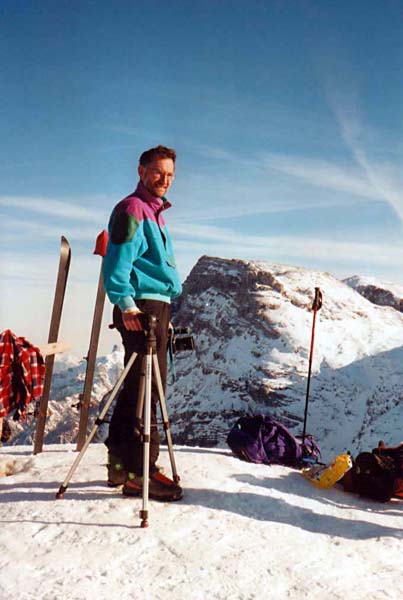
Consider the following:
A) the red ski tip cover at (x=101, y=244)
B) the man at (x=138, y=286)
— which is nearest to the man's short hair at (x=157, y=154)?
the man at (x=138, y=286)

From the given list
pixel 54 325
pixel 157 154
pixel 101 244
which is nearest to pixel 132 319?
pixel 157 154

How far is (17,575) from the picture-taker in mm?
3447

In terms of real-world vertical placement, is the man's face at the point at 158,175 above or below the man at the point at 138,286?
above

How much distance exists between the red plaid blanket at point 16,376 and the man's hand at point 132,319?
1.64m

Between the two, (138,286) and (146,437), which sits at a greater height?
(138,286)

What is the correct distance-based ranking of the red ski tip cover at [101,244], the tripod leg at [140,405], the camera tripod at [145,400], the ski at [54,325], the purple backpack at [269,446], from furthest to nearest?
1. the ski at [54,325]
2. the purple backpack at [269,446]
3. the red ski tip cover at [101,244]
4. the tripod leg at [140,405]
5. the camera tripod at [145,400]

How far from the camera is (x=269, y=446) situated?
739cm

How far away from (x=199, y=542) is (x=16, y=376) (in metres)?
2.75

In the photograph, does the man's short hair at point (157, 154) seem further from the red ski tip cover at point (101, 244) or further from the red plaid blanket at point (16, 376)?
the red plaid blanket at point (16, 376)

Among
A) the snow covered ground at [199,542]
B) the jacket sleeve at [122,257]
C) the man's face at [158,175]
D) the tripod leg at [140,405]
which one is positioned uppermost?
the man's face at [158,175]

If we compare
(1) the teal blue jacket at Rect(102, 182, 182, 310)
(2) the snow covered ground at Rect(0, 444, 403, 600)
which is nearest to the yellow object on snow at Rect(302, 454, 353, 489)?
(2) the snow covered ground at Rect(0, 444, 403, 600)

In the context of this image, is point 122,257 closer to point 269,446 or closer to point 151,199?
point 151,199

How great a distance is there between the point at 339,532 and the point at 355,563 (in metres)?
0.71

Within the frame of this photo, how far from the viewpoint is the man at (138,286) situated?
15.5 ft
